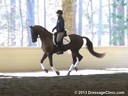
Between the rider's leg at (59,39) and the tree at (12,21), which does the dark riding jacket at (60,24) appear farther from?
the tree at (12,21)

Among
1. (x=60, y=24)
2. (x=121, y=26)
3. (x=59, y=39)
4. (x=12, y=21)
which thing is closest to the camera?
(x=60, y=24)

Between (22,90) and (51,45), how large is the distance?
12.3ft

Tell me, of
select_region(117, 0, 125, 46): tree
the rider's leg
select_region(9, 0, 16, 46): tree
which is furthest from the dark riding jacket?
select_region(117, 0, 125, 46): tree

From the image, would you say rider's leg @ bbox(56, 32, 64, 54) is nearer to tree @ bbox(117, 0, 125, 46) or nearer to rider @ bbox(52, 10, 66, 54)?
rider @ bbox(52, 10, 66, 54)

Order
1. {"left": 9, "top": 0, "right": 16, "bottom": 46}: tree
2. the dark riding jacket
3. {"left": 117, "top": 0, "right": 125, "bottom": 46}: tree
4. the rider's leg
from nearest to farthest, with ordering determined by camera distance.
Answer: the dark riding jacket
the rider's leg
{"left": 9, "top": 0, "right": 16, "bottom": 46}: tree
{"left": 117, "top": 0, "right": 125, "bottom": 46}: tree

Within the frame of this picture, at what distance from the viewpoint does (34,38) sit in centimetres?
968

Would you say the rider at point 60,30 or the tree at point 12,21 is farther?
the tree at point 12,21

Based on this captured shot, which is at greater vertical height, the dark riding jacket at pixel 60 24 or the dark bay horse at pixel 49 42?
the dark riding jacket at pixel 60 24

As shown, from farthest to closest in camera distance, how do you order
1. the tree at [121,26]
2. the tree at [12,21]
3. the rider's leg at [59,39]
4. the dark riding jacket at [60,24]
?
1. the tree at [121,26]
2. the tree at [12,21]
3. the rider's leg at [59,39]
4. the dark riding jacket at [60,24]

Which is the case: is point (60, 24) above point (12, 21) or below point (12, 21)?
below

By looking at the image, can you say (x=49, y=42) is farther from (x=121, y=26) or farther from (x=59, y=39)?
(x=121, y=26)

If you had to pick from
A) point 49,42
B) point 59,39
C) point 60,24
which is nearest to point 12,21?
point 49,42

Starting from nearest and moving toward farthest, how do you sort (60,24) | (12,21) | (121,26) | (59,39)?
1. (60,24)
2. (59,39)
3. (12,21)
4. (121,26)

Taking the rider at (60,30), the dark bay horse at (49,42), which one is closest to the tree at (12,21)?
the dark bay horse at (49,42)
